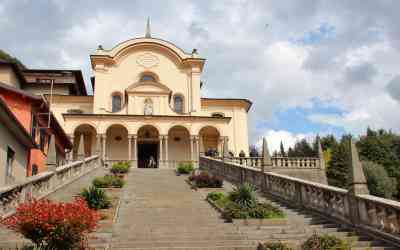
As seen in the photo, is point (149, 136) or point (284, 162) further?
point (149, 136)

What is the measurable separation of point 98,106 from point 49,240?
3805 cm

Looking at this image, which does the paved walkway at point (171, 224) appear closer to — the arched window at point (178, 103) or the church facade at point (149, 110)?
the church facade at point (149, 110)

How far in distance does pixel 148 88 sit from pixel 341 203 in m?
33.8

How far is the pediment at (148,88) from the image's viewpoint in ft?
146

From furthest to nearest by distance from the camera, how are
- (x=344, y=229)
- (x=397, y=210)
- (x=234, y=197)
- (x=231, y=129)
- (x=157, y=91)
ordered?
(x=231, y=129) → (x=157, y=91) → (x=234, y=197) → (x=344, y=229) → (x=397, y=210)

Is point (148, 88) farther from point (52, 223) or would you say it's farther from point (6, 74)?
point (52, 223)

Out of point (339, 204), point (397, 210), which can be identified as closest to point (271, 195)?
point (339, 204)

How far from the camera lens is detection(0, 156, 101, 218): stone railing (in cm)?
1252

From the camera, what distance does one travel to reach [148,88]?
4472 centimetres

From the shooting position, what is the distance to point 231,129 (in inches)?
1934

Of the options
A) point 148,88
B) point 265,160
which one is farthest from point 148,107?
point 265,160

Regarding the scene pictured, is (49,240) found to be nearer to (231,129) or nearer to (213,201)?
(213,201)

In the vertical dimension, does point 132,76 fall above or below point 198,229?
above

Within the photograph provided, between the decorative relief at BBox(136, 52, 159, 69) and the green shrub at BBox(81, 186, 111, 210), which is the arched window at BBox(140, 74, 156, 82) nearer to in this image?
the decorative relief at BBox(136, 52, 159, 69)
